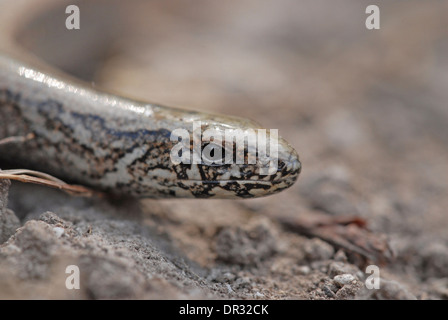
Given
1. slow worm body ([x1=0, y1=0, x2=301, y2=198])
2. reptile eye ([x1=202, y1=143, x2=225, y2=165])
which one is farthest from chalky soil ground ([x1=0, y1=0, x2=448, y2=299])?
reptile eye ([x1=202, y1=143, x2=225, y2=165])

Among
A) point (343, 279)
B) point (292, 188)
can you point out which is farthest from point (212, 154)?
point (292, 188)

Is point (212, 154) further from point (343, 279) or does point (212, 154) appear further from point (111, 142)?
point (343, 279)

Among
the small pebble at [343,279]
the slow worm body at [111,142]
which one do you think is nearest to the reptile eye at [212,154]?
the slow worm body at [111,142]

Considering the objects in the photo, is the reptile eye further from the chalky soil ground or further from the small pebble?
the small pebble
